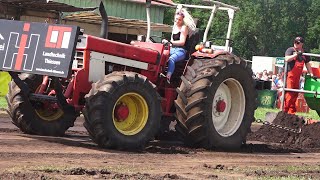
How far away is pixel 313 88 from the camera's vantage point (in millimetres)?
16266

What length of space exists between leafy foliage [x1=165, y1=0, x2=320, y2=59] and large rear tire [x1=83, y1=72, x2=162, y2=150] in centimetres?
4635

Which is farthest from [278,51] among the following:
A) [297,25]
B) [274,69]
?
[274,69]

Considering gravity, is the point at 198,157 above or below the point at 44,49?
below

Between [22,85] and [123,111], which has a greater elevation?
[22,85]

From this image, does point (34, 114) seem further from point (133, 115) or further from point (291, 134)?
point (291, 134)

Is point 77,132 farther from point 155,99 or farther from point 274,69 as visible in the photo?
point 274,69

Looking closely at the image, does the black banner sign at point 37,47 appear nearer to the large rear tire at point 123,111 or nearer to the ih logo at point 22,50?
the ih logo at point 22,50

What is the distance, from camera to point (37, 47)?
1072cm

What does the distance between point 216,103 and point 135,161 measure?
2970mm

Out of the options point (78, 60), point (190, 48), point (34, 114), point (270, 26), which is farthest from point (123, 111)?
point (270, 26)

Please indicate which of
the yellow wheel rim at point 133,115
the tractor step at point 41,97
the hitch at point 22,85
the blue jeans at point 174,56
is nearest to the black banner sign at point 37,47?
the hitch at point 22,85

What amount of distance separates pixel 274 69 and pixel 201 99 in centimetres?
2851

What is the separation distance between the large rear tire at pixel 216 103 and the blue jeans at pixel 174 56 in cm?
26

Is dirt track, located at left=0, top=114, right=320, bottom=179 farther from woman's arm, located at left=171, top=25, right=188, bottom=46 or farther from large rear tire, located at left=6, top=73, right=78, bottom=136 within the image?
woman's arm, located at left=171, top=25, right=188, bottom=46
